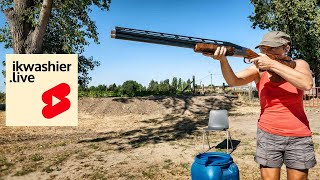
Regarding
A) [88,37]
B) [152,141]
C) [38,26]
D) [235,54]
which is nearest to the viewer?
[235,54]

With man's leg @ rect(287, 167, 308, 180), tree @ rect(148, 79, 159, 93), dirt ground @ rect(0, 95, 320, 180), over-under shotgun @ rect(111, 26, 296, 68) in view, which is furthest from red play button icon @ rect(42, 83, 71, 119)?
tree @ rect(148, 79, 159, 93)

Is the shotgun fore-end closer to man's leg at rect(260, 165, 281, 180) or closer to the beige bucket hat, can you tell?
the beige bucket hat

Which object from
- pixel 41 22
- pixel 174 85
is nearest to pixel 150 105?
pixel 41 22

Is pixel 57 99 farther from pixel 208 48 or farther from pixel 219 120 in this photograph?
pixel 208 48

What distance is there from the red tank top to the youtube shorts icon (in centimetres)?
680

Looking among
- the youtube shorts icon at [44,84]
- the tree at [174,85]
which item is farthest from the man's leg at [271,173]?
the tree at [174,85]

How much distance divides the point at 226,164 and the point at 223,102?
18917 millimetres

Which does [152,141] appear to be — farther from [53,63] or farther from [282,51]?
[282,51]

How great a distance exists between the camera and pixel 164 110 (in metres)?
19.7

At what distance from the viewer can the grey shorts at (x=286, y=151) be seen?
3.01 meters

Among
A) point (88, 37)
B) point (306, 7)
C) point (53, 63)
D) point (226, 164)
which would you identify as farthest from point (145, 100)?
point (226, 164)

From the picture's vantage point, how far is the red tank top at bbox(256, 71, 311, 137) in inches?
122

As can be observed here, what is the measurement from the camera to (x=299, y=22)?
78.2ft

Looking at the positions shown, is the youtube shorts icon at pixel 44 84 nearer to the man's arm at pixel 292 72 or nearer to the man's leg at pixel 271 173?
the man's leg at pixel 271 173
